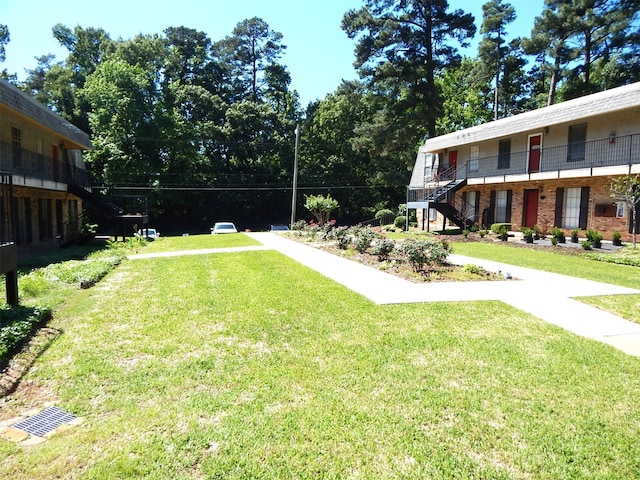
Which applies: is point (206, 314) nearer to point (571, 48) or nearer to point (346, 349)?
point (346, 349)

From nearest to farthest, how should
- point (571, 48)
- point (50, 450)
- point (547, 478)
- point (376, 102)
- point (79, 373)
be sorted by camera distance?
point (547, 478)
point (50, 450)
point (79, 373)
point (571, 48)
point (376, 102)

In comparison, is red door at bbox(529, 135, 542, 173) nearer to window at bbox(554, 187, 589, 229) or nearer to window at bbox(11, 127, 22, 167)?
window at bbox(554, 187, 589, 229)

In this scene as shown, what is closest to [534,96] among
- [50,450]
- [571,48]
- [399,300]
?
[571,48]

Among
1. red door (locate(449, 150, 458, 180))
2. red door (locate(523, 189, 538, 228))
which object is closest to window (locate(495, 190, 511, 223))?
red door (locate(523, 189, 538, 228))

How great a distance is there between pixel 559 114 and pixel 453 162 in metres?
8.36

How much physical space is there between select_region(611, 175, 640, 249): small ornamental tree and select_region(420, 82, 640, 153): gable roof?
2723mm

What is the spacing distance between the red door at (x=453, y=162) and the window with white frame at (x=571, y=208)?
7820 millimetres

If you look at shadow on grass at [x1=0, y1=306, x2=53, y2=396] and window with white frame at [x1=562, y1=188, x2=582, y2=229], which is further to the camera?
window with white frame at [x1=562, y1=188, x2=582, y2=229]

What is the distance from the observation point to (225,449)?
2846mm

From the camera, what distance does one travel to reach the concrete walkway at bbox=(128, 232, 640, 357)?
5551 millimetres

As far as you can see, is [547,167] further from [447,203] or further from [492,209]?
[447,203]

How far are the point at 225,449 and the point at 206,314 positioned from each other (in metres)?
3.51

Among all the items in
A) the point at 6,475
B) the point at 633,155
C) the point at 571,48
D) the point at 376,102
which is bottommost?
the point at 6,475

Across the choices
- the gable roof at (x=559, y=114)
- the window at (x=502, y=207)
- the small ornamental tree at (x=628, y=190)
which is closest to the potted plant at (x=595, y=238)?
the small ornamental tree at (x=628, y=190)
